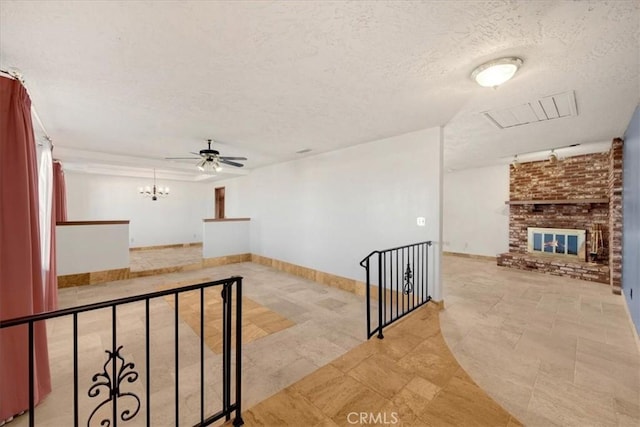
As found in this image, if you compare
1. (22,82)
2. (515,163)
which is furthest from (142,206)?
(515,163)

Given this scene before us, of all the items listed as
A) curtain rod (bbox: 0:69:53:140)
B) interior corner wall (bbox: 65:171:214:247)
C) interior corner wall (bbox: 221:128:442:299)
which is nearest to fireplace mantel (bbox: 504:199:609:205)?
interior corner wall (bbox: 221:128:442:299)

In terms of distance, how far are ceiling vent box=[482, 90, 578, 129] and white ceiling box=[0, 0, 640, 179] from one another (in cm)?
10

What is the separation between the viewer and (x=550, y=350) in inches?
106

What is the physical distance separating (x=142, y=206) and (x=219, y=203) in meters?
2.43

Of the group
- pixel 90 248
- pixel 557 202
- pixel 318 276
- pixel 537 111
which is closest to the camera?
pixel 537 111

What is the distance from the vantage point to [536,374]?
7.59ft

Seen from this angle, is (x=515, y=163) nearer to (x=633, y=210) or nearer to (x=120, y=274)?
(x=633, y=210)

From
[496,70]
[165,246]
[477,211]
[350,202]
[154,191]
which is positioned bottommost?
[165,246]

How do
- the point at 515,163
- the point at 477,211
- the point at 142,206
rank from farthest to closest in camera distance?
the point at 142,206, the point at 477,211, the point at 515,163

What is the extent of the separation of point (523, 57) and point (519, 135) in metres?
2.70

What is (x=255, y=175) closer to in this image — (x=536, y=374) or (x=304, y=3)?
(x=304, y=3)

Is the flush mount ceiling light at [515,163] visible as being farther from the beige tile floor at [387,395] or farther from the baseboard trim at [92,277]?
the baseboard trim at [92,277]

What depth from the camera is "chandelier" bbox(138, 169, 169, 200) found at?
8.51m

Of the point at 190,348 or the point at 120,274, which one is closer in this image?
the point at 190,348
